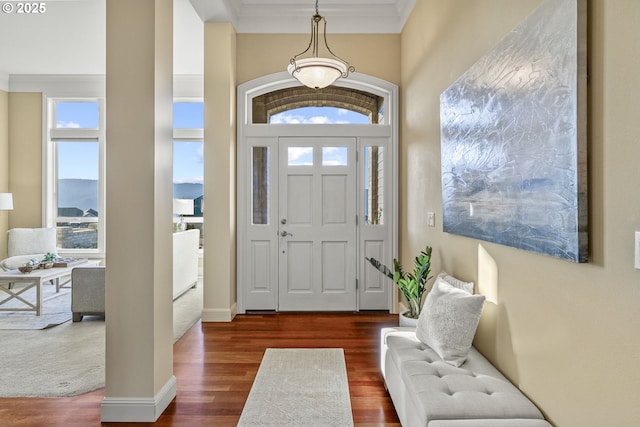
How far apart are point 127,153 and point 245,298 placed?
8.69 feet

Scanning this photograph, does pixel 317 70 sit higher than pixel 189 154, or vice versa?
pixel 317 70

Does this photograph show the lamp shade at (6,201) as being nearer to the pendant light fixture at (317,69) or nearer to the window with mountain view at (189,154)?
the window with mountain view at (189,154)

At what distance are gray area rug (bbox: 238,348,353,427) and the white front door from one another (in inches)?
49.9

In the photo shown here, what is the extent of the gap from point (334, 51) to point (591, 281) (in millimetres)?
3939

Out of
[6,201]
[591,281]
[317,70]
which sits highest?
[317,70]

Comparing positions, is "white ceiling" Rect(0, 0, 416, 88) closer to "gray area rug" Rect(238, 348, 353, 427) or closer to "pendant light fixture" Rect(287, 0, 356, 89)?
"pendant light fixture" Rect(287, 0, 356, 89)

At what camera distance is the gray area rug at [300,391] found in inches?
90.6

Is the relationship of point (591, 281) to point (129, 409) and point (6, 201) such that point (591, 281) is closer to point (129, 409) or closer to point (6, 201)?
point (129, 409)

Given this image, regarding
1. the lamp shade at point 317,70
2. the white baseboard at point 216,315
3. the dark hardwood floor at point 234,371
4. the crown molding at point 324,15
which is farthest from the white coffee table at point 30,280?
the crown molding at point 324,15

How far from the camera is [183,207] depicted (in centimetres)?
646

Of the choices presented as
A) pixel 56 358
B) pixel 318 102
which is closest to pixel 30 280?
pixel 56 358

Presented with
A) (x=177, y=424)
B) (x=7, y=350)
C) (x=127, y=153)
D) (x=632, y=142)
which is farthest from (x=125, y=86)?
(x=7, y=350)

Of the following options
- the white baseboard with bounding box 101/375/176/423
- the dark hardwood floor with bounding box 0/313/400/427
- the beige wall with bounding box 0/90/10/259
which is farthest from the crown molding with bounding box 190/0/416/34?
the beige wall with bounding box 0/90/10/259

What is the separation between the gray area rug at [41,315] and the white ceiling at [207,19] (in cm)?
339
